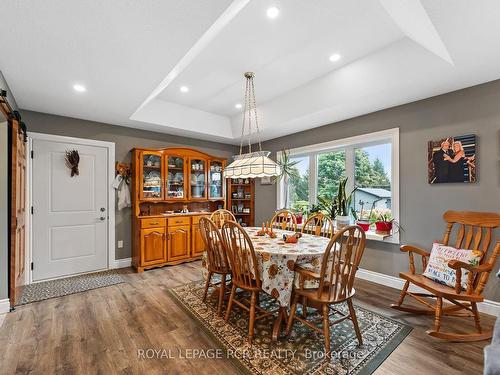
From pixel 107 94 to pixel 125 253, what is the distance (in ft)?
8.45

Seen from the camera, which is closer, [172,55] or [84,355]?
[84,355]

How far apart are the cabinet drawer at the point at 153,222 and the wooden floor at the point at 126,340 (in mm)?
1122

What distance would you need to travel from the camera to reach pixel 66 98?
9.78 feet

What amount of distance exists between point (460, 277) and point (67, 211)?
4734 millimetres

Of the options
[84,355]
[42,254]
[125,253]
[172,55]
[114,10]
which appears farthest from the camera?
[125,253]

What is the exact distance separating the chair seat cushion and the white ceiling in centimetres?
171

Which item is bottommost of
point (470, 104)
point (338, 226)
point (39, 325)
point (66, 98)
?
point (39, 325)

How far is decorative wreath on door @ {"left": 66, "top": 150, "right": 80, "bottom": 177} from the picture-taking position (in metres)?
3.63

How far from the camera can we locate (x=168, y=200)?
433 cm

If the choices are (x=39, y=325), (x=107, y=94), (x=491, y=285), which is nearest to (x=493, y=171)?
(x=491, y=285)

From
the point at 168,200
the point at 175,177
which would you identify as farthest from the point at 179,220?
the point at 175,177

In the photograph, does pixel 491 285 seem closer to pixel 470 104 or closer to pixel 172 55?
pixel 470 104

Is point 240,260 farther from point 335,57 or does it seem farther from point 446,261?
point 335,57

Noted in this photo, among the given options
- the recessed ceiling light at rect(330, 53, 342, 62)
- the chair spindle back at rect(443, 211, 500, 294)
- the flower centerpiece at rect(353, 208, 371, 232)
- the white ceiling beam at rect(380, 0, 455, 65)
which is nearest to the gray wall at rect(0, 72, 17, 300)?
the recessed ceiling light at rect(330, 53, 342, 62)
